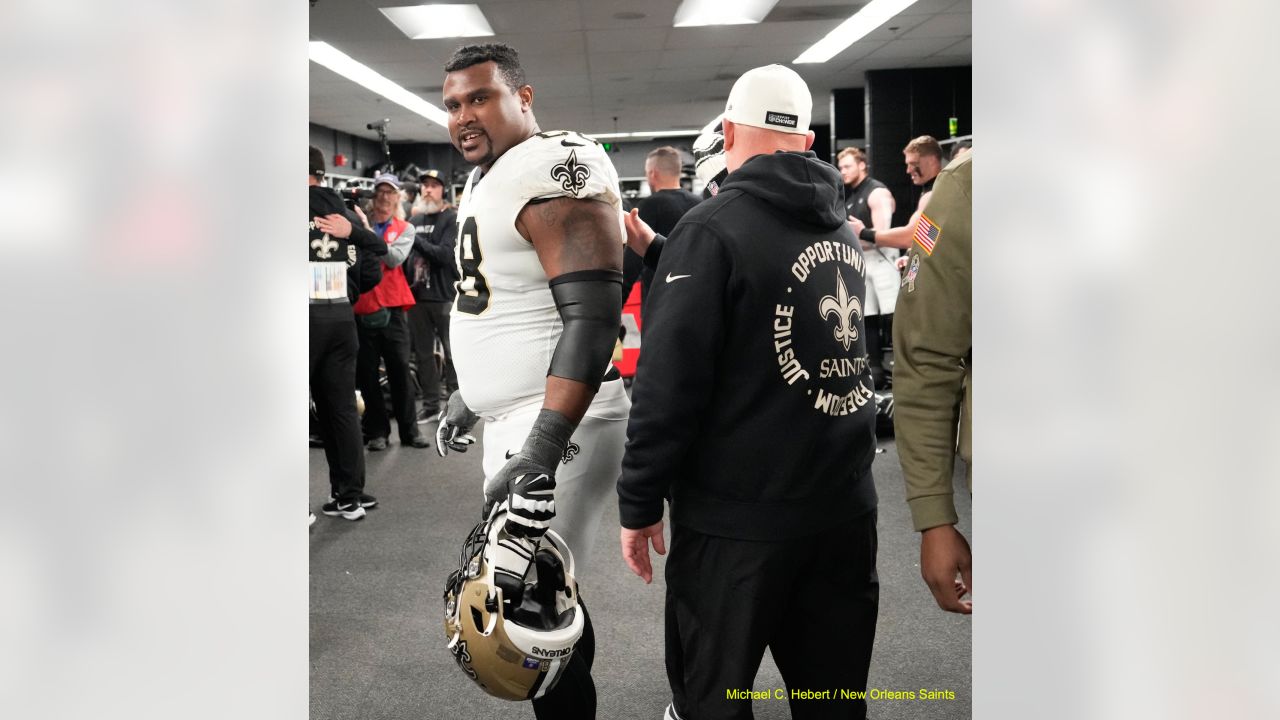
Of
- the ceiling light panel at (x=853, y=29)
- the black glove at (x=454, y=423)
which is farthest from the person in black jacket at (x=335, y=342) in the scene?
the ceiling light panel at (x=853, y=29)

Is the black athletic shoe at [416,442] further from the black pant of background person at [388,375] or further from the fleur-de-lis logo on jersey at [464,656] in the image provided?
the fleur-de-lis logo on jersey at [464,656]

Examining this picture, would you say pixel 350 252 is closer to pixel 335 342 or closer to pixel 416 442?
pixel 335 342

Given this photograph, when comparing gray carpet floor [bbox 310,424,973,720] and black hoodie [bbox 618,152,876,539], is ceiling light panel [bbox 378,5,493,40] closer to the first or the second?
gray carpet floor [bbox 310,424,973,720]

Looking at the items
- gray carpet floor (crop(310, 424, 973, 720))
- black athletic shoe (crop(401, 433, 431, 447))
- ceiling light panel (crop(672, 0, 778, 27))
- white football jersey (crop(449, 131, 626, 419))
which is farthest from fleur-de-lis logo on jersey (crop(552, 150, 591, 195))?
ceiling light panel (crop(672, 0, 778, 27))

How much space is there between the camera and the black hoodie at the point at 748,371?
1.47m

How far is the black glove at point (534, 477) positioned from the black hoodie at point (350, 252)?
2.53 m

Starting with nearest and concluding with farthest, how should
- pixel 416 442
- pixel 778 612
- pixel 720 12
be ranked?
pixel 778 612, pixel 416 442, pixel 720 12

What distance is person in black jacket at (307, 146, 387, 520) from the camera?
A: 391 centimetres

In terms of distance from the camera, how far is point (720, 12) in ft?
26.1

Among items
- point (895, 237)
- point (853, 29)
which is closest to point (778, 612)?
point (895, 237)

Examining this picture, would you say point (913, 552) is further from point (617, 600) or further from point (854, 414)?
point (854, 414)

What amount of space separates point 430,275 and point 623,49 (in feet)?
14.8
